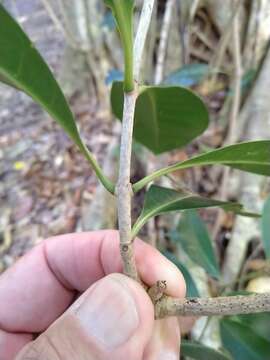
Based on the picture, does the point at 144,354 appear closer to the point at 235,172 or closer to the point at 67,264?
the point at 67,264

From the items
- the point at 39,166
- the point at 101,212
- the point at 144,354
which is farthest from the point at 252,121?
the point at 144,354

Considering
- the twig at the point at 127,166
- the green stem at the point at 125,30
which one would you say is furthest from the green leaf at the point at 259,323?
the green stem at the point at 125,30

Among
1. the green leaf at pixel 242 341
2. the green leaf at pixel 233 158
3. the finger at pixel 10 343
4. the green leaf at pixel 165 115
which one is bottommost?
the green leaf at pixel 242 341

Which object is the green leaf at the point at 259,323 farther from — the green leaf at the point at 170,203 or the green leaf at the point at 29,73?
the green leaf at the point at 29,73

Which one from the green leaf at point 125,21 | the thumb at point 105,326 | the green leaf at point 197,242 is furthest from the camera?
the green leaf at point 197,242

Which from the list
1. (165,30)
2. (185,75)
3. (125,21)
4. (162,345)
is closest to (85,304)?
(162,345)
